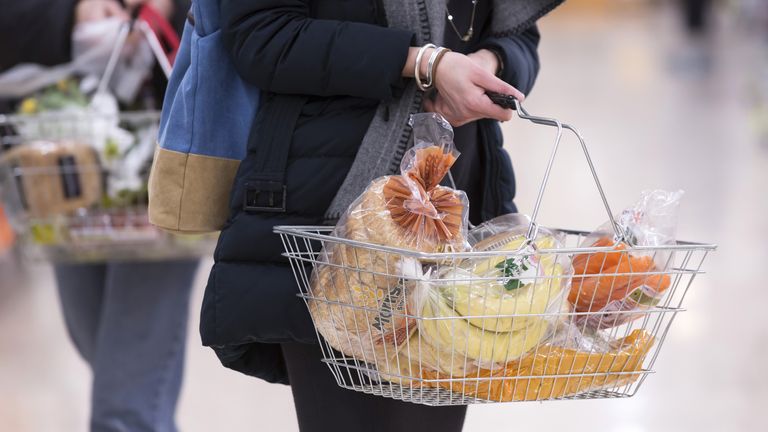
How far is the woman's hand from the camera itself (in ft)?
4.15

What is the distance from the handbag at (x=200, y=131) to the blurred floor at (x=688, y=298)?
168 centimetres

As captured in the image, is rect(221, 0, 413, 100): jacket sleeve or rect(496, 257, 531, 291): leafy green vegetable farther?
rect(221, 0, 413, 100): jacket sleeve

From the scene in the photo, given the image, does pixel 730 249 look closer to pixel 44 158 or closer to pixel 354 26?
pixel 44 158

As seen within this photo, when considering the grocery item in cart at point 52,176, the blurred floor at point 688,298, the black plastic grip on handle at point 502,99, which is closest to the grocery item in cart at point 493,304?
the black plastic grip on handle at point 502,99

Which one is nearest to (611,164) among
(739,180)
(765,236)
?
(739,180)

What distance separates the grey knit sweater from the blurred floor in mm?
1763

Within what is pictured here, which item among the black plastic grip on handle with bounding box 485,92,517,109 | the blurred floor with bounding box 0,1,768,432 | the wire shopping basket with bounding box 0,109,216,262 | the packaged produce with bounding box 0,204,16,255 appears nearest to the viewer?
the black plastic grip on handle with bounding box 485,92,517,109

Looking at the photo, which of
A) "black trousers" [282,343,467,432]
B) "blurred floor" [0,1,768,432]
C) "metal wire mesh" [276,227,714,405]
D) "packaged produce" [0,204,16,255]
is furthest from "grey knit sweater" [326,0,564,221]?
"packaged produce" [0,204,16,255]

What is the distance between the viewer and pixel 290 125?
4.45 ft

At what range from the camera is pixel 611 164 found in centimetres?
607

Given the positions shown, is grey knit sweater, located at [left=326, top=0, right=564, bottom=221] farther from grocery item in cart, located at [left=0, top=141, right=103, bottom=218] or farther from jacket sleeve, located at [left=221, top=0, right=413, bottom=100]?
grocery item in cart, located at [left=0, top=141, right=103, bottom=218]

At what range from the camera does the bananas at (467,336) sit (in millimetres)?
1156

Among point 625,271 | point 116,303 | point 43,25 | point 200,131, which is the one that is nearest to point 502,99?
point 625,271

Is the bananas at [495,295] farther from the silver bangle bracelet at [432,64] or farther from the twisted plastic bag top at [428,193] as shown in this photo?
the silver bangle bracelet at [432,64]
